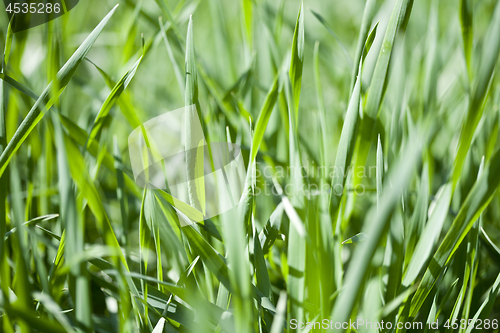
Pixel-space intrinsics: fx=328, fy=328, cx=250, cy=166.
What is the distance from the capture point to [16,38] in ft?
1.27

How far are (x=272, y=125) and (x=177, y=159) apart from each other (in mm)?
142

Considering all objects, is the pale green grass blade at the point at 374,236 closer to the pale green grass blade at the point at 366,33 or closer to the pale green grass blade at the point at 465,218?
the pale green grass blade at the point at 465,218

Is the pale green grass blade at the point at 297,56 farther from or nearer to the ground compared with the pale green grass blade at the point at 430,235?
farther from the ground

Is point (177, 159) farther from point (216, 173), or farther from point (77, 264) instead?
point (77, 264)

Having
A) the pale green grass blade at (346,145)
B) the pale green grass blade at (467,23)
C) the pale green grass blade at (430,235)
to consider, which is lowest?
the pale green grass blade at (430,235)

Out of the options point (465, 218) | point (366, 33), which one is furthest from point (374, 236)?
point (366, 33)

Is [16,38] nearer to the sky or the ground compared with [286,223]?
nearer to the sky

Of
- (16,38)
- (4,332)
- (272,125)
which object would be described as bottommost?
(4,332)

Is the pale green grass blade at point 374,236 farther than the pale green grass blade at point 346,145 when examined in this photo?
No

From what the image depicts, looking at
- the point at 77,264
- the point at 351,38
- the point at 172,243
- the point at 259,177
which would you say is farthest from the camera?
the point at 351,38

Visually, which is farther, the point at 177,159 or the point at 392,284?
the point at 177,159

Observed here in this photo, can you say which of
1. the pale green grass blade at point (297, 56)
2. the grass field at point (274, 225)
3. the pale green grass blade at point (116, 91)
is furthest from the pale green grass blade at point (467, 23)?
the pale green grass blade at point (116, 91)

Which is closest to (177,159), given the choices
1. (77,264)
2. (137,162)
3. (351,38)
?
(137,162)

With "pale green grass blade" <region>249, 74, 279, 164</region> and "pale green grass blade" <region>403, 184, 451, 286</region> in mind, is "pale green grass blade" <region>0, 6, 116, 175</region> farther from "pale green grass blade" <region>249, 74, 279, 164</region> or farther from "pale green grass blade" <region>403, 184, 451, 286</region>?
"pale green grass blade" <region>403, 184, 451, 286</region>
